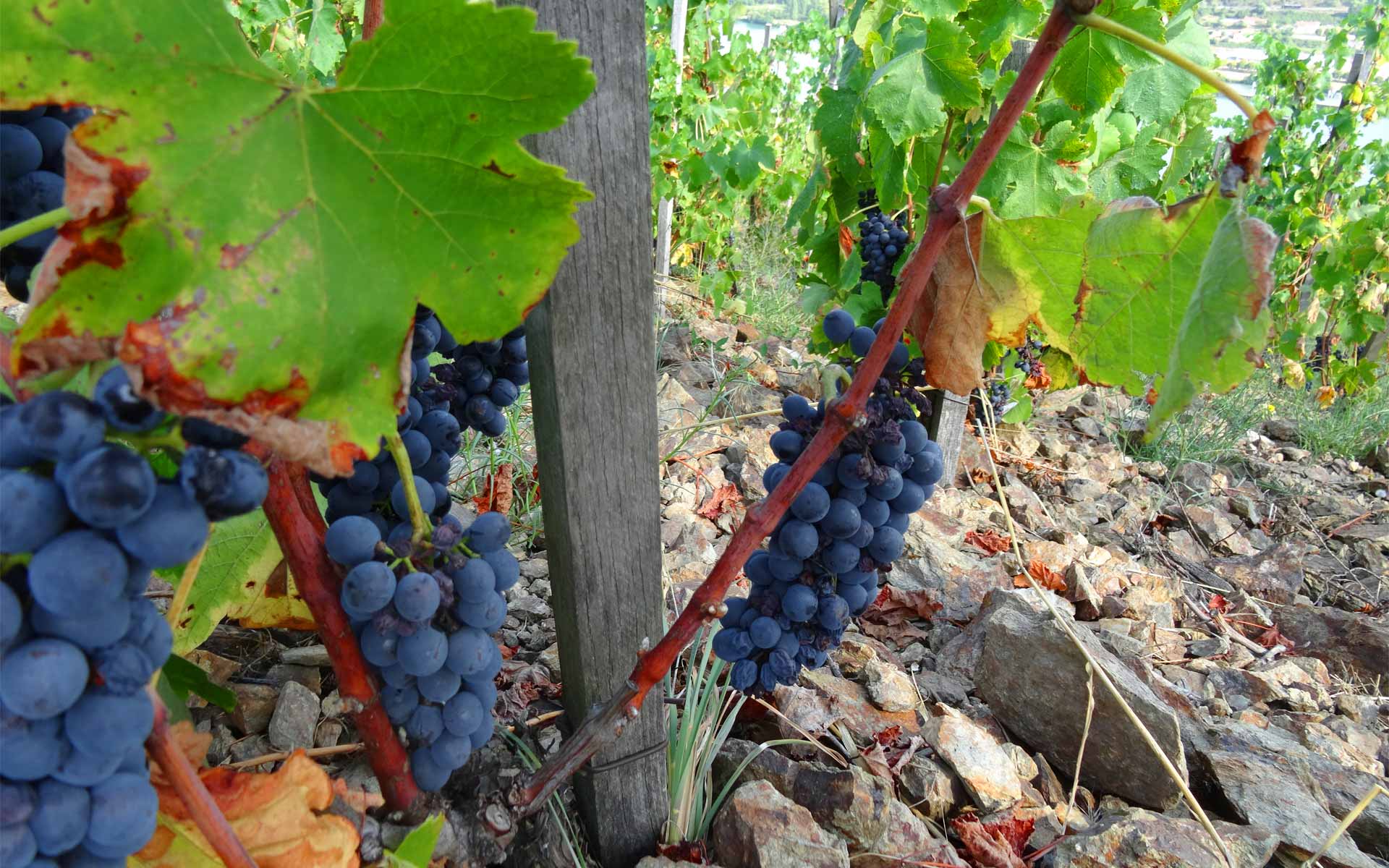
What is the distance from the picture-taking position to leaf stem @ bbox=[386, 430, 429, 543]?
81 centimetres

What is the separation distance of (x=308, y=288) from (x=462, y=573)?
36cm

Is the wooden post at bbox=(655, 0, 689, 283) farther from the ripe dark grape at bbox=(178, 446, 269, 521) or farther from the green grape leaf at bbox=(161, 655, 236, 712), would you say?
the ripe dark grape at bbox=(178, 446, 269, 521)

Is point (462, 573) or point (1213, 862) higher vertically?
point (462, 573)

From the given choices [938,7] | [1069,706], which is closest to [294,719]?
[1069,706]

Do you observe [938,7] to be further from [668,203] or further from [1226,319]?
[668,203]

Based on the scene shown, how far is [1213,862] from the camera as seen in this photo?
140 cm

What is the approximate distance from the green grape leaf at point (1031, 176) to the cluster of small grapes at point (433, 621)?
1827 millimetres

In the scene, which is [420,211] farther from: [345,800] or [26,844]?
[345,800]

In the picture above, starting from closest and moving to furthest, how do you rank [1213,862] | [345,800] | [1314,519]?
1. [345,800]
2. [1213,862]
3. [1314,519]

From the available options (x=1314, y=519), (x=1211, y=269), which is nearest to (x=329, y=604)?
(x=1211, y=269)

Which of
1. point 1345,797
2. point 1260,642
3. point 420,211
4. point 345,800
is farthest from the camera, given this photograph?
point 1260,642

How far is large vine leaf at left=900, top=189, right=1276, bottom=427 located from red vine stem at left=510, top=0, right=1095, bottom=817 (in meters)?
0.05

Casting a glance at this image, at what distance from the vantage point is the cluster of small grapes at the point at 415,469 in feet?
3.10

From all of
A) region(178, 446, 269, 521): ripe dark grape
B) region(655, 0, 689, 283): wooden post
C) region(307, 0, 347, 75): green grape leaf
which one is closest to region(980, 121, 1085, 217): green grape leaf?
region(307, 0, 347, 75): green grape leaf
